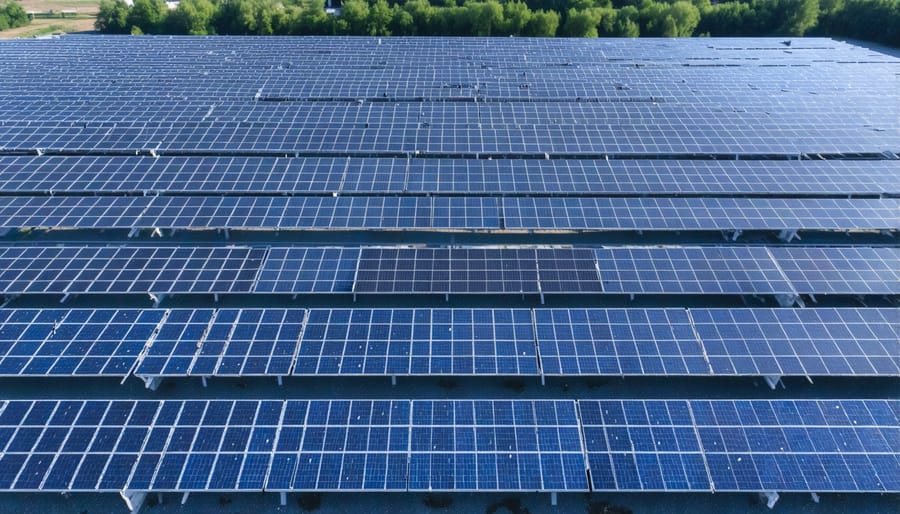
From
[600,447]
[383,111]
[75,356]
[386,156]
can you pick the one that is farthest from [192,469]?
[383,111]

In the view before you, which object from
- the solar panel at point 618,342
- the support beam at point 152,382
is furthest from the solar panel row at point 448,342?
the support beam at point 152,382

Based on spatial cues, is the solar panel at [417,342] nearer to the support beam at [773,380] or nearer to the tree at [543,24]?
the support beam at [773,380]

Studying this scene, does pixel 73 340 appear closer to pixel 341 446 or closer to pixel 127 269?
pixel 127 269

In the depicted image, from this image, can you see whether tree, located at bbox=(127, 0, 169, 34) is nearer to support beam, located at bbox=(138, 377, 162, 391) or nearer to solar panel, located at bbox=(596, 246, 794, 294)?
support beam, located at bbox=(138, 377, 162, 391)

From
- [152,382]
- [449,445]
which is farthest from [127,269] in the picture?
[449,445]

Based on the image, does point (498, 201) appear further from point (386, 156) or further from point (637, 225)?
point (386, 156)
